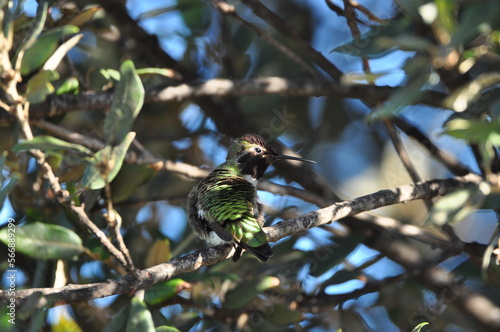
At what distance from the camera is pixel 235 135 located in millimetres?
3740

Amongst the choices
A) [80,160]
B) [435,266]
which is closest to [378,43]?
[80,160]

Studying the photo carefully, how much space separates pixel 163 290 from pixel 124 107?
834mm

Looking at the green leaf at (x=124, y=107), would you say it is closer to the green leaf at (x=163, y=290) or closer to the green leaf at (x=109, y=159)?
the green leaf at (x=109, y=159)

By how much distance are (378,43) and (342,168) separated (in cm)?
219

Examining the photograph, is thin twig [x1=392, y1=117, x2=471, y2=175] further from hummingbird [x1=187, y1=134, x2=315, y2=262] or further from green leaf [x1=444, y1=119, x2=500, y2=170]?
green leaf [x1=444, y1=119, x2=500, y2=170]

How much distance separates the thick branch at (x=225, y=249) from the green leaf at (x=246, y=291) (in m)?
0.29

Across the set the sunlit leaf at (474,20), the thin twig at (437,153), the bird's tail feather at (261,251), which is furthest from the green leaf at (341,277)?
the sunlit leaf at (474,20)

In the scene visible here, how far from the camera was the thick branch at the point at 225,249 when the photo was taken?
174 centimetres

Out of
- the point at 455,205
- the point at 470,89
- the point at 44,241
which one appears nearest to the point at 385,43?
the point at 470,89

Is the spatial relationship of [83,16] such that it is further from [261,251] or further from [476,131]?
[476,131]

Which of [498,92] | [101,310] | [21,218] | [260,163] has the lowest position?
[101,310]

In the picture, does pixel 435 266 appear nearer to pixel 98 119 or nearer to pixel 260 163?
pixel 260 163

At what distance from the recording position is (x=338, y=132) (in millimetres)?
4098

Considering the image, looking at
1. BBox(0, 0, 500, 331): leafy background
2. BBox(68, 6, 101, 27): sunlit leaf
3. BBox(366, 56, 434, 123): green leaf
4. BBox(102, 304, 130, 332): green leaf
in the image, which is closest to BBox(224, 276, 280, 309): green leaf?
BBox(0, 0, 500, 331): leafy background
